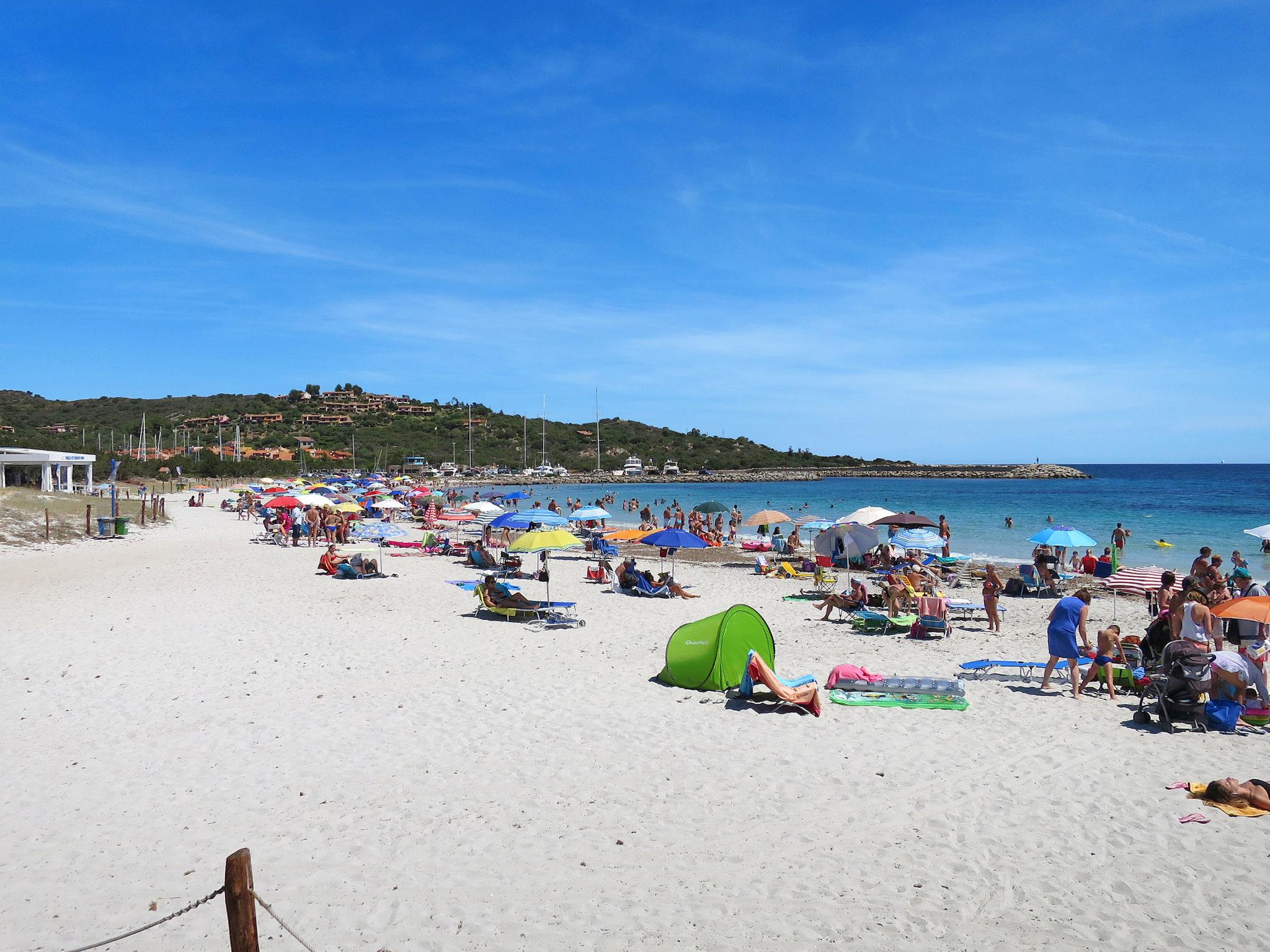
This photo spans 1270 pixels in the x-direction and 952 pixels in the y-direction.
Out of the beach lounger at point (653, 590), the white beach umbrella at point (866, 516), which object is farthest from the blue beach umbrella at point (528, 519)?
the white beach umbrella at point (866, 516)

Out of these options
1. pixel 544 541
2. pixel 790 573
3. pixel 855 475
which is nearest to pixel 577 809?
pixel 544 541

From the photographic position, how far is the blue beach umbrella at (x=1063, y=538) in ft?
49.1

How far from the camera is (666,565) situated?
891 inches

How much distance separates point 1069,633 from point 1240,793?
9.99 feet

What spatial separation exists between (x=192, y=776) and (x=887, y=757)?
18.6 feet

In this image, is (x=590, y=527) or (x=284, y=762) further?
(x=590, y=527)

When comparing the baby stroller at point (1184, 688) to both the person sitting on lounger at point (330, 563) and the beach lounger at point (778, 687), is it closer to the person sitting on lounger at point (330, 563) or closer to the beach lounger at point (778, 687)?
the beach lounger at point (778, 687)

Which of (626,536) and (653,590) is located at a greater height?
(626,536)

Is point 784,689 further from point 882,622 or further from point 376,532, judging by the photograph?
point 376,532

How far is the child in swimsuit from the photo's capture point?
28.5 ft

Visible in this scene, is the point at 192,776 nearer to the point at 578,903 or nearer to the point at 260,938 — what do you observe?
the point at 260,938

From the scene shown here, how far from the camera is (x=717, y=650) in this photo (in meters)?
8.78

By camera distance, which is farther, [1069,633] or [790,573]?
[790,573]

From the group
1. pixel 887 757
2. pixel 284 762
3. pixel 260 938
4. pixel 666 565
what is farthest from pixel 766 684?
pixel 666 565
